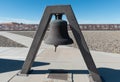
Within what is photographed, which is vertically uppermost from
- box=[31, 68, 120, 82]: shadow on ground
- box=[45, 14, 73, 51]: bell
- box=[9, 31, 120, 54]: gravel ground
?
box=[45, 14, 73, 51]: bell

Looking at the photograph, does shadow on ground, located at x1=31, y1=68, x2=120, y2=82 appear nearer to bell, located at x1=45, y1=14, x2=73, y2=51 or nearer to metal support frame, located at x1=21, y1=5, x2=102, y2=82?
metal support frame, located at x1=21, y1=5, x2=102, y2=82

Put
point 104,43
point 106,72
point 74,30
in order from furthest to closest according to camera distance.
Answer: point 104,43
point 106,72
point 74,30

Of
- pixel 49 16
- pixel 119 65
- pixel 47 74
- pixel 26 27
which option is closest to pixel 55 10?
pixel 49 16

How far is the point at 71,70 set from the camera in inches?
261

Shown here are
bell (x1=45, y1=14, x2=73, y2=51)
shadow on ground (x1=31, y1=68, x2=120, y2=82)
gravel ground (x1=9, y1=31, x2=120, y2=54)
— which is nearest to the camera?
bell (x1=45, y1=14, x2=73, y2=51)

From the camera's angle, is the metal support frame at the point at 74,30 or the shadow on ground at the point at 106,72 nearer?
the metal support frame at the point at 74,30

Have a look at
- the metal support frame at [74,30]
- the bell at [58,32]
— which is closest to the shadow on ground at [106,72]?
the metal support frame at [74,30]

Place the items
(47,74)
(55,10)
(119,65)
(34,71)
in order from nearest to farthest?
(55,10)
(47,74)
(34,71)
(119,65)

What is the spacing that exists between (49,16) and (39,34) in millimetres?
596

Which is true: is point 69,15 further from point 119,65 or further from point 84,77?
point 119,65

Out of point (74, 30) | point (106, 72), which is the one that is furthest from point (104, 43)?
point (74, 30)

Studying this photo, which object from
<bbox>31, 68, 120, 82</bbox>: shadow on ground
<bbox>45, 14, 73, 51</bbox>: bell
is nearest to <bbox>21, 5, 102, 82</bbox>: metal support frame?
<bbox>45, 14, 73, 51</bbox>: bell

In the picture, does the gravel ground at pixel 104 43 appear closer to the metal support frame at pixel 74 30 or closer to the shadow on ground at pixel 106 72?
the shadow on ground at pixel 106 72

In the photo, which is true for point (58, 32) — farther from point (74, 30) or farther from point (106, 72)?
point (106, 72)
